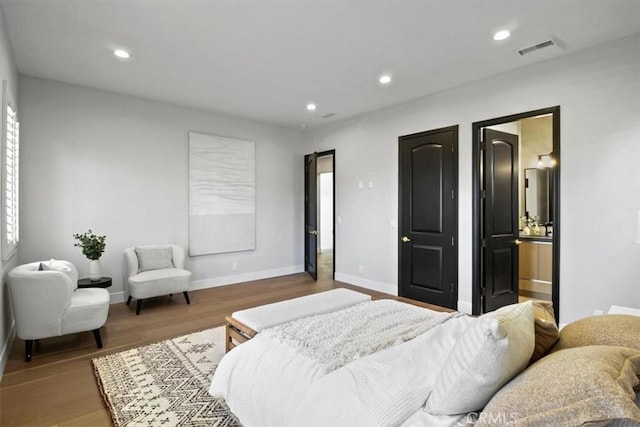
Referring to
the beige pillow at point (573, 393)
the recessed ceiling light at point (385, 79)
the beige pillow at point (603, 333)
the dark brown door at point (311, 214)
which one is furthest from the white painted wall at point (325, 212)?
the beige pillow at point (573, 393)

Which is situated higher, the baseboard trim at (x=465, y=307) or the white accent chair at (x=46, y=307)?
the white accent chair at (x=46, y=307)

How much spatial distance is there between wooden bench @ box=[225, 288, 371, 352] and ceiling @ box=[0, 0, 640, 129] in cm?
230

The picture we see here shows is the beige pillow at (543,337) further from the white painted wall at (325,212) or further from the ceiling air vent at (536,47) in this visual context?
the white painted wall at (325,212)

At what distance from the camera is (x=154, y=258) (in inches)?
183

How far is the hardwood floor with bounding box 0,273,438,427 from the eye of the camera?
7.27 ft

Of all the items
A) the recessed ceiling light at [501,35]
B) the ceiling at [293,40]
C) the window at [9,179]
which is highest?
the ceiling at [293,40]

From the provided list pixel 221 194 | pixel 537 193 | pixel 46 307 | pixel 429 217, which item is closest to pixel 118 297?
pixel 46 307

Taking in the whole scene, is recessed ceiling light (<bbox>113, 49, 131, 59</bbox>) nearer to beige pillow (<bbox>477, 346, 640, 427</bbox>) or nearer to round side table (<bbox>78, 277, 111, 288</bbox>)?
round side table (<bbox>78, 277, 111, 288</bbox>)

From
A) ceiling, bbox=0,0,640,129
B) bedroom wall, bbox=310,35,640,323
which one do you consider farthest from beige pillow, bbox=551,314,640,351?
ceiling, bbox=0,0,640,129

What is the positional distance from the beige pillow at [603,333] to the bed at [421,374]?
0.04 feet

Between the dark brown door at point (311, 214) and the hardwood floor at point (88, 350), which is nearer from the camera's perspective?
the hardwood floor at point (88, 350)

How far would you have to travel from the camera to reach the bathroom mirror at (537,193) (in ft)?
18.1

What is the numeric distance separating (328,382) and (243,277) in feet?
15.4

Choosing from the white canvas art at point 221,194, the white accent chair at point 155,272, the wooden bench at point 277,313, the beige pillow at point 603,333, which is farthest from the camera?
the white canvas art at point 221,194
